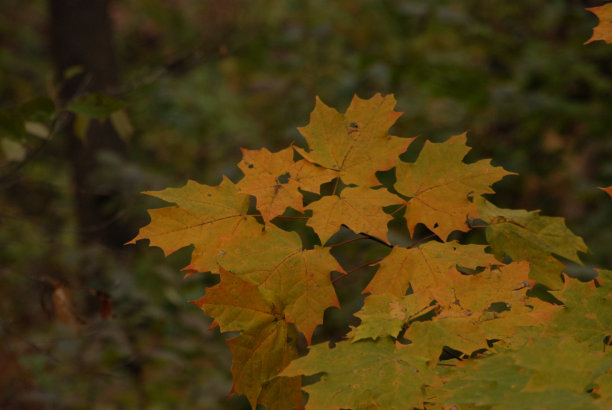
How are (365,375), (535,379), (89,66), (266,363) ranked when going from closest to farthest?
(535,379), (365,375), (266,363), (89,66)

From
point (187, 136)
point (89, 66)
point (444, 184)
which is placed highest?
point (444, 184)

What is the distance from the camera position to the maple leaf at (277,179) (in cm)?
104

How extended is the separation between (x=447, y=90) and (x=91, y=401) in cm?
279

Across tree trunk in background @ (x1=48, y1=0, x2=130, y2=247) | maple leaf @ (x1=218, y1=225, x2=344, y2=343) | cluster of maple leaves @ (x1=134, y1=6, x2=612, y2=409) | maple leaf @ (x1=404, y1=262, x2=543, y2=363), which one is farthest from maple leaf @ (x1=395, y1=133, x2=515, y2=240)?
tree trunk in background @ (x1=48, y1=0, x2=130, y2=247)

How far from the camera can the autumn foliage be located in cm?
76

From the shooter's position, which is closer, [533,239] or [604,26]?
[604,26]

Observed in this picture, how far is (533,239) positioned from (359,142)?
0.45 metres

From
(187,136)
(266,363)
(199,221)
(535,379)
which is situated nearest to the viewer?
(535,379)

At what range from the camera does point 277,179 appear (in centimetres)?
109

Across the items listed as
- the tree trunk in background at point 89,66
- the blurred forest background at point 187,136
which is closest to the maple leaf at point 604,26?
the blurred forest background at point 187,136

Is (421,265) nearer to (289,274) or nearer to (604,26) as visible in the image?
(289,274)

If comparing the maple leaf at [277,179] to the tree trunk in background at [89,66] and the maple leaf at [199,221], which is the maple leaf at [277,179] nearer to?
the maple leaf at [199,221]

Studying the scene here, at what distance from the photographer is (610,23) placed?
102 cm

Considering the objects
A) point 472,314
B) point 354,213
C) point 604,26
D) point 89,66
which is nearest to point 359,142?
point 354,213
